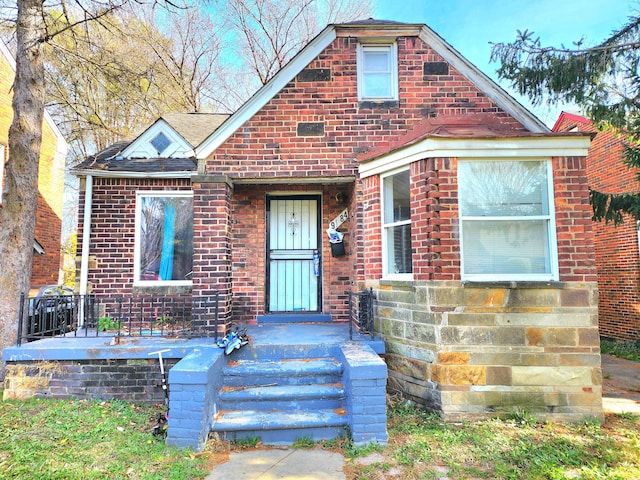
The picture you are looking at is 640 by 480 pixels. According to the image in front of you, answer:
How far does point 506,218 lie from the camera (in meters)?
4.57

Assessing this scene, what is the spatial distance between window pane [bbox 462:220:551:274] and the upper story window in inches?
105

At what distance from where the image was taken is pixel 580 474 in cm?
316

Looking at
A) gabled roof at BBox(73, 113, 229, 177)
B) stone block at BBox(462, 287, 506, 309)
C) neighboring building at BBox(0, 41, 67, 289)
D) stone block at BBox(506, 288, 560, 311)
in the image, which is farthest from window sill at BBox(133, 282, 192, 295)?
neighboring building at BBox(0, 41, 67, 289)

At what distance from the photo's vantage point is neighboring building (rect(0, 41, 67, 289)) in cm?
1057

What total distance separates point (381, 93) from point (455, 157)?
2.09 metres

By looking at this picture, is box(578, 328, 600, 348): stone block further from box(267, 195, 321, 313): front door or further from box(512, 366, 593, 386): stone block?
box(267, 195, 321, 313): front door

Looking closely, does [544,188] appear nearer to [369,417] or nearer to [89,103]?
[369,417]

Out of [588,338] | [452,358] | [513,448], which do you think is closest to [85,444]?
[452,358]

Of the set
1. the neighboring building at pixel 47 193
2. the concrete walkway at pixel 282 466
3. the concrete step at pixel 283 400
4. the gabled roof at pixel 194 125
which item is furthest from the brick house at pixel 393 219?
the neighboring building at pixel 47 193

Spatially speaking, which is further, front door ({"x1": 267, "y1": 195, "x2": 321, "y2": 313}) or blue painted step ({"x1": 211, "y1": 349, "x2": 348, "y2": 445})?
front door ({"x1": 267, "y1": 195, "x2": 321, "y2": 313})

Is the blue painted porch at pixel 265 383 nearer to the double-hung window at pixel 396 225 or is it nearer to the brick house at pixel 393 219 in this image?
the brick house at pixel 393 219

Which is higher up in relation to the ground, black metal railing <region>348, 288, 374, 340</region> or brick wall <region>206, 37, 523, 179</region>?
brick wall <region>206, 37, 523, 179</region>

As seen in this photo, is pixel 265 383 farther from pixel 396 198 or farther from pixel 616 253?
pixel 616 253

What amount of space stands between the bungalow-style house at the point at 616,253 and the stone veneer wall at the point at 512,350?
6.18 m
